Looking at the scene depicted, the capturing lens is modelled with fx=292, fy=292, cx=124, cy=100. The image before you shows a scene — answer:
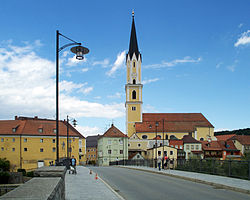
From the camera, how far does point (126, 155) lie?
295ft

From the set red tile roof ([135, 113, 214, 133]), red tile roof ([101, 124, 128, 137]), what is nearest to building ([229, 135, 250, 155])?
red tile roof ([135, 113, 214, 133])

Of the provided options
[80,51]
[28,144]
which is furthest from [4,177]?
[28,144]

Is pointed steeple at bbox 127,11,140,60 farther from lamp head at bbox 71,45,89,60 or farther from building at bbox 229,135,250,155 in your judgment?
lamp head at bbox 71,45,89,60

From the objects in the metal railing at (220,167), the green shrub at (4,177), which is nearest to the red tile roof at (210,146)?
the green shrub at (4,177)

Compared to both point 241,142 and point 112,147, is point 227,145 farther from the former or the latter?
point 112,147

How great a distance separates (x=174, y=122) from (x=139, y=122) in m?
12.7

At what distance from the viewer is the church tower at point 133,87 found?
95.0 metres

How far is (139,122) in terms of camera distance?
96875 mm

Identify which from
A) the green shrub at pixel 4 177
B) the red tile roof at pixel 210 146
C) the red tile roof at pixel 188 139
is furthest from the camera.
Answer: the red tile roof at pixel 210 146

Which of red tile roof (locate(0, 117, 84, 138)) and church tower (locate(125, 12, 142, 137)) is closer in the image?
red tile roof (locate(0, 117, 84, 138))

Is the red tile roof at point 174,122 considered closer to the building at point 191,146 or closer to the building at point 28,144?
the building at point 191,146

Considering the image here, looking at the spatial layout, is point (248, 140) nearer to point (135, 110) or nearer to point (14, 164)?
point (135, 110)

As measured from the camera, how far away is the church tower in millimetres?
95000

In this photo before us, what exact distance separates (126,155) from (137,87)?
72.5ft
